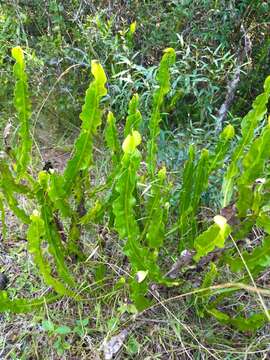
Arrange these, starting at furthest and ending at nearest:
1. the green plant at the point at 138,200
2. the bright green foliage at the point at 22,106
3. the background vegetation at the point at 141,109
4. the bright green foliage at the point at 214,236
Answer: the background vegetation at the point at 141,109
the bright green foliage at the point at 22,106
the green plant at the point at 138,200
the bright green foliage at the point at 214,236

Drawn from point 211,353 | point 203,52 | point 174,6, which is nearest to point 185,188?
point 211,353

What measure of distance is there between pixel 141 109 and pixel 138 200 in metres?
0.46

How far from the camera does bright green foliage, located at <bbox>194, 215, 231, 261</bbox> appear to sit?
94 centimetres

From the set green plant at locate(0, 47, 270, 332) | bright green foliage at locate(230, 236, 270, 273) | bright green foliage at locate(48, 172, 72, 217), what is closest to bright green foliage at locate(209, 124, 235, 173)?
green plant at locate(0, 47, 270, 332)

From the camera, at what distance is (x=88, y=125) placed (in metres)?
1.17

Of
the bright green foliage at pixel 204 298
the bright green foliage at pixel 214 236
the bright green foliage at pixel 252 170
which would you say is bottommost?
the bright green foliage at pixel 204 298

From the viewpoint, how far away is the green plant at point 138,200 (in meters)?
1.05

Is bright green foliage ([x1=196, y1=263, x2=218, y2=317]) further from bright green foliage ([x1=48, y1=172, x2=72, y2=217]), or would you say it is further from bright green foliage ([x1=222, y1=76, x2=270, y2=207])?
bright green foliage ([x1=48, y1=172, x2=72, y2=217])

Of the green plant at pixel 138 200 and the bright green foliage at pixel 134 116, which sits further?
the bright green foliage at pixel 134 116

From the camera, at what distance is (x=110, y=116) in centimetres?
125

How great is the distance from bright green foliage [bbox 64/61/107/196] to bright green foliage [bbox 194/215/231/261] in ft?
1.30

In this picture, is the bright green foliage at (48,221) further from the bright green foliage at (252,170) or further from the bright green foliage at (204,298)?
the bright green foliage at (252,170)

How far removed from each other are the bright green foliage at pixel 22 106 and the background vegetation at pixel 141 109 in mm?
259

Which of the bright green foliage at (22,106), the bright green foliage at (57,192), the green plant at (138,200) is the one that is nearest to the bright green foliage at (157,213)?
the green plant at (138,200)
